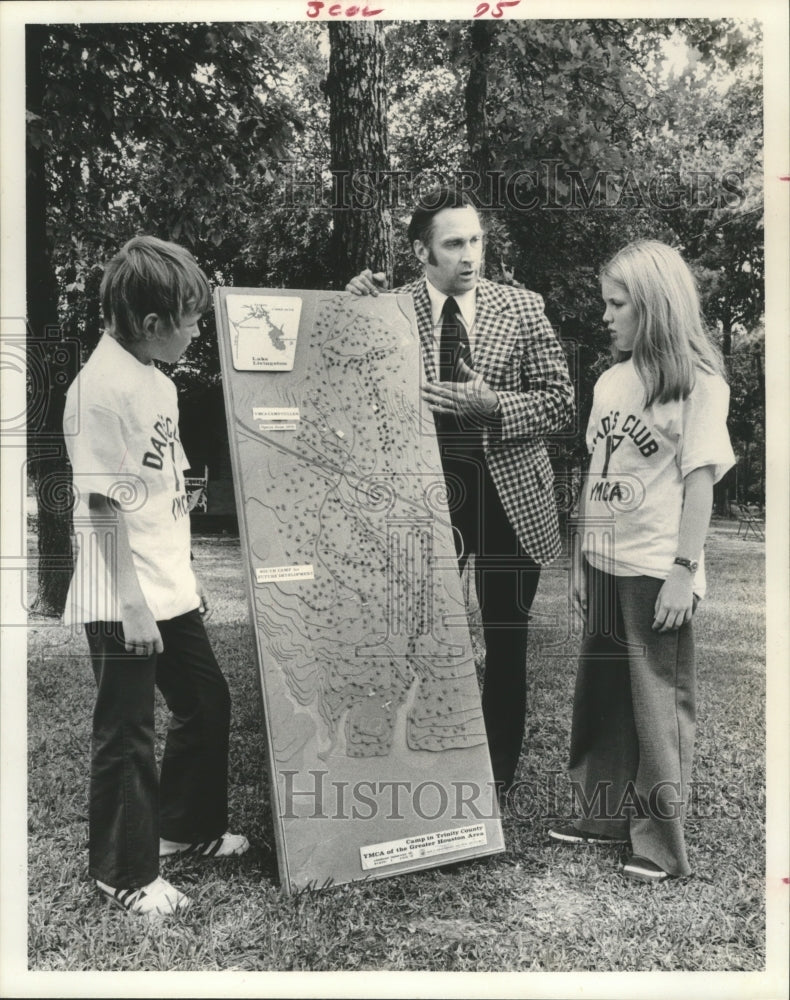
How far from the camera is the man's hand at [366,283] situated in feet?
9.87

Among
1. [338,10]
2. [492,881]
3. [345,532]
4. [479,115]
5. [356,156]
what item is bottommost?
[492,881]

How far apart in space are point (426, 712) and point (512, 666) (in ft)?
1.24

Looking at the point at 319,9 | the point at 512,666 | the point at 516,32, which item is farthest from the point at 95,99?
the point at 512,666

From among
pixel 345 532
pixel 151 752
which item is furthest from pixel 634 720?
pixel 151 752

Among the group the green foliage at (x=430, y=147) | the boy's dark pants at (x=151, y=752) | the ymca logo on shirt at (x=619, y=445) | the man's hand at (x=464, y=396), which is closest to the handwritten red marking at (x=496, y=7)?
the green foliage at (x=430, y=147)

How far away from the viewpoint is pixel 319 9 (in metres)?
2.89

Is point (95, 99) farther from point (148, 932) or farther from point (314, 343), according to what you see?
point (148, 932)

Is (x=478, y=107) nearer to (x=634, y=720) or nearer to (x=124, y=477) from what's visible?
(x=124, y=477)

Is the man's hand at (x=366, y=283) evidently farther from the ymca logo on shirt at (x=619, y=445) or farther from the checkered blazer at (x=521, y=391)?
the ymca logo on shirt at (x=619, y=445)

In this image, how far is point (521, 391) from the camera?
3.08 m

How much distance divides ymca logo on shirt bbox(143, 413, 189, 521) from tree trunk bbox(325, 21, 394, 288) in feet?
2.55

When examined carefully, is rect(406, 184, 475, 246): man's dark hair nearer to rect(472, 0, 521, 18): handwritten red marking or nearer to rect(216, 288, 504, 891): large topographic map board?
rect(216, 288, 504, 891): large topographic map board

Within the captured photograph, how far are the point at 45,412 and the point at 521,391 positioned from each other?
1597 mm

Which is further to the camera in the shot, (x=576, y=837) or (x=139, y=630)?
(x=576, y=837)
